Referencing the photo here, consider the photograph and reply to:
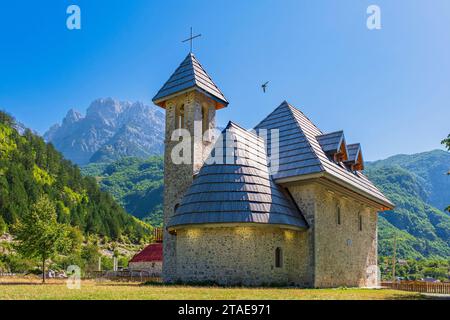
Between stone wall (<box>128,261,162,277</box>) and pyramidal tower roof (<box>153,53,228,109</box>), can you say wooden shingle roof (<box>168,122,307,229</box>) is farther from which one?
stone wall (<box>128,261,162,277</box>)

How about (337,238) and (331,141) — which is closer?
(337,238)

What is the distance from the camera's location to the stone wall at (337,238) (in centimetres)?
2161

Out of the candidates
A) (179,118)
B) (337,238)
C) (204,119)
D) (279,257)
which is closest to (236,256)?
(279,257)

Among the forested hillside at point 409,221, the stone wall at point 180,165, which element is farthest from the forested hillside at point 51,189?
the stone wall at point 180,165

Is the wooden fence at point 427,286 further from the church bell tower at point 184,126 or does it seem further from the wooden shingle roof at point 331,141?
the church bell tower at point 184,126

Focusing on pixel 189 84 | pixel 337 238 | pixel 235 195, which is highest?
pixel 189 84

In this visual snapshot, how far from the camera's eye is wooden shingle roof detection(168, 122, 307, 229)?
1953 cm

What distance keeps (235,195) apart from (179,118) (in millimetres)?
8095

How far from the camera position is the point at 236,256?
776 inches

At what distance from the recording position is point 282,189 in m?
22.8

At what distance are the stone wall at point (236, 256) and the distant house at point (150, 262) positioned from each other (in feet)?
56.6

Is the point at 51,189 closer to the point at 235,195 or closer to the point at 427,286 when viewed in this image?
the point at 235,195

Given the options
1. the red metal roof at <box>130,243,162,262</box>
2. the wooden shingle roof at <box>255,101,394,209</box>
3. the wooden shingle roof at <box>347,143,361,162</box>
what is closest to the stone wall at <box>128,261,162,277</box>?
the red metal roof at <box>130,243,162,262</box>
